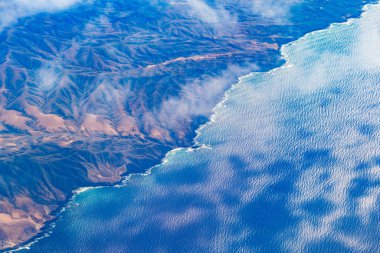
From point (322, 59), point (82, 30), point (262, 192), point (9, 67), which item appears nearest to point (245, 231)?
point (262, 192)

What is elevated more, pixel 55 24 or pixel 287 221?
pixel 55 24

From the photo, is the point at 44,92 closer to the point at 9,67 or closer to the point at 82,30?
the point at 9,67

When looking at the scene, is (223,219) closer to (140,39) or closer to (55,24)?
(140,39)

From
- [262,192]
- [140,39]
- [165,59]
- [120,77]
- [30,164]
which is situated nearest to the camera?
[262,192]

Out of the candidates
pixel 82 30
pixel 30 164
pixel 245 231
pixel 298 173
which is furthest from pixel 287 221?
pixel 82 30

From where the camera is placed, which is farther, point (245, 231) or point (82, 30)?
point (82, 30)

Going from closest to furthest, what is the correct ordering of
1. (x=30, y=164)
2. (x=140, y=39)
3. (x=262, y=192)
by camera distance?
(x=262, y=192) < (x=30, y=164) < (x=140, y=39)
